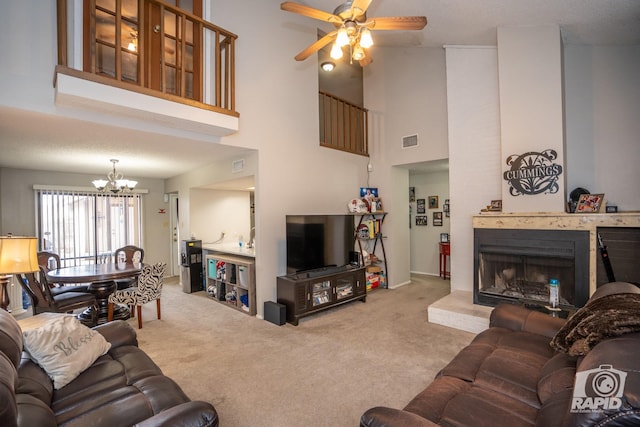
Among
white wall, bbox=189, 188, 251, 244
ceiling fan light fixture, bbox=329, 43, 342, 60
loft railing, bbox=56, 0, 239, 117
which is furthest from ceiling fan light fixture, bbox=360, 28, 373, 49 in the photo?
white wall, bbox=189, 188, 251, 244

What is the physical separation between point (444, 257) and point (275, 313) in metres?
3.95

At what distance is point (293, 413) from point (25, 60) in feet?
11.8

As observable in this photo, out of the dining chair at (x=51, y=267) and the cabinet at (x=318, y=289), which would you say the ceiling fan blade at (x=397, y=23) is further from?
the dining chair at (x=51, y=267)

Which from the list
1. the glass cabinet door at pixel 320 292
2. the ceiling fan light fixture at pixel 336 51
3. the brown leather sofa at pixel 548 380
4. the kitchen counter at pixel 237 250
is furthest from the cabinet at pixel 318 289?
the ceiling fan light fixture at pixel 336 51

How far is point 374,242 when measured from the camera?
5.89 m

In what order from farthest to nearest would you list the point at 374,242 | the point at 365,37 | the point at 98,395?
the point at 374,242 → the point at 365,37 → the point at 98,395

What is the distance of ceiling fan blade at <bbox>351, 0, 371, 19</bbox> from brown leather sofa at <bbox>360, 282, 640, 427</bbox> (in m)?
2.50

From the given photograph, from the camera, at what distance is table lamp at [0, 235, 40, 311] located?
208 centimetres

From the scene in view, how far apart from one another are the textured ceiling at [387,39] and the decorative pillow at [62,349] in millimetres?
2025

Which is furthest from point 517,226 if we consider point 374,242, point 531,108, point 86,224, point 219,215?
point 86,224

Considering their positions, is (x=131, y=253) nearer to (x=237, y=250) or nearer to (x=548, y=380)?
(x=237, y=250)

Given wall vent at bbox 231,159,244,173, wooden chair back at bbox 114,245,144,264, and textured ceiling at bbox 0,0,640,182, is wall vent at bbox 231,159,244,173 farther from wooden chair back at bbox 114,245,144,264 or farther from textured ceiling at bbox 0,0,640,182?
wooden chair back at bbox 114,245,144,264

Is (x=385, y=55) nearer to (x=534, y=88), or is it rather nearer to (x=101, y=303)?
(x=534, y=88)

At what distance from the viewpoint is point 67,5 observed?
2.73m
